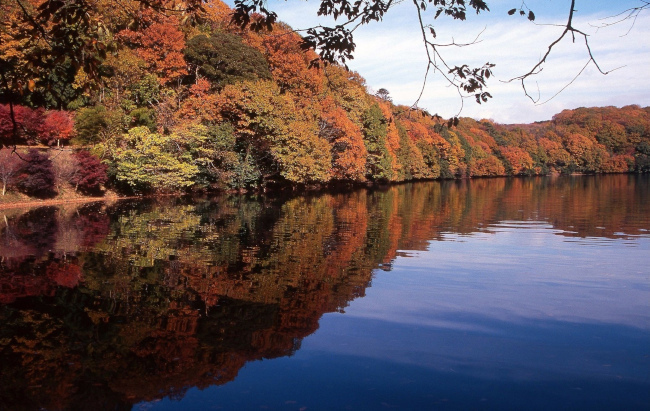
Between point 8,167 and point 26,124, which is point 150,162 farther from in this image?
point 8,167

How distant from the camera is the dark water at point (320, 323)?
458cm

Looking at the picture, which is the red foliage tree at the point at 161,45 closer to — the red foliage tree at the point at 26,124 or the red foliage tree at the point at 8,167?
the red foliage tree at the point at 26,124

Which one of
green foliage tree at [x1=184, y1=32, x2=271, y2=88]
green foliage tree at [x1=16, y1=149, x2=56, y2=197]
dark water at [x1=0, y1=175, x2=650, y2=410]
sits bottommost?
dark water at [x1=0, y1=175, x2=650, y2=410]

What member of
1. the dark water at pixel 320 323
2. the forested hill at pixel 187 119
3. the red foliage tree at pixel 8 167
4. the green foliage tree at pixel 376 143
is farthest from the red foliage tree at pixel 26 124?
the green foliage tree at pixel 376 143

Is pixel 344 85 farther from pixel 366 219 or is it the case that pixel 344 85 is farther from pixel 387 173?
pixel 366 219

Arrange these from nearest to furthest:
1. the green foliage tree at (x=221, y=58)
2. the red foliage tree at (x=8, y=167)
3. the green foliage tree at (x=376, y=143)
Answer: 1. the red foliage tree at (x=8, y=167)
2. the green foliage tree at (x=221, y=58)
3. the green foliage tree at (x=376, y=143)

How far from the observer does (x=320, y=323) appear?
21.4ft

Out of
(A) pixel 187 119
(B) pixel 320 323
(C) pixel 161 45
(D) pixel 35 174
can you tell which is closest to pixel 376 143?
(A) pixel 187 119

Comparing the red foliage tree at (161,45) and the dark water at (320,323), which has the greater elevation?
the red foliage tree at (161,45)

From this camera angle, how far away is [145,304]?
7086mm

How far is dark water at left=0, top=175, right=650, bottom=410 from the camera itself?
4.58 metres

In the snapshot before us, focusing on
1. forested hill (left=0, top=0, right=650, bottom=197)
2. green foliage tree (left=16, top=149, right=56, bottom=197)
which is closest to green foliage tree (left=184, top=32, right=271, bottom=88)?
forested hill (left=0, top=0, right=650, bottom=197)

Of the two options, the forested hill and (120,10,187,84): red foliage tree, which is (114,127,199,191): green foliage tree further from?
(120,10,187,84): red foliage tree

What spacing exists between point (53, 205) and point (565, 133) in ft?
291
